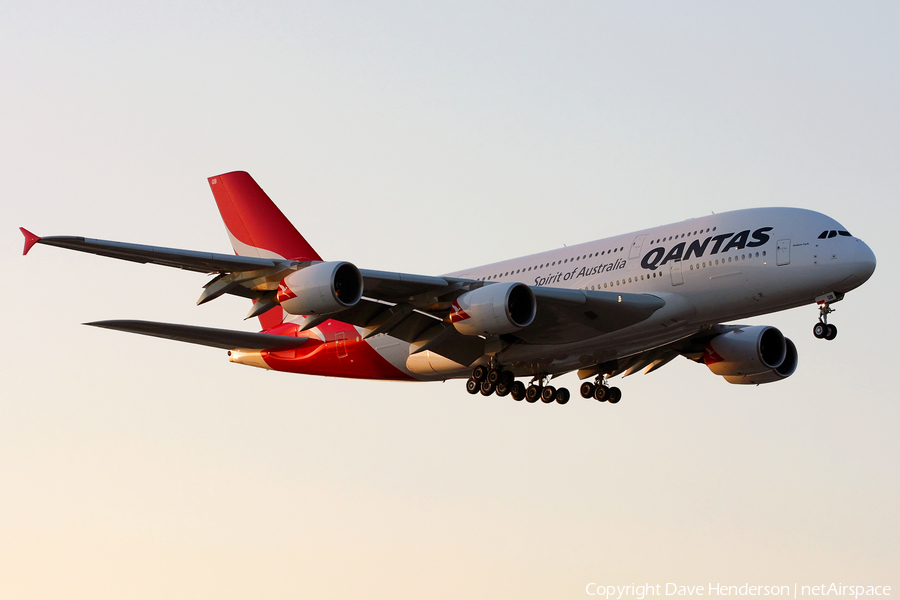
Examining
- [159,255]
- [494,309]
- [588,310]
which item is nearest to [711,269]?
[588,310]

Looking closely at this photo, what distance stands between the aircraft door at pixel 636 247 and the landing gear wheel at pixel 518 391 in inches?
233

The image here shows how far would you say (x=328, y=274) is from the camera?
3134cm

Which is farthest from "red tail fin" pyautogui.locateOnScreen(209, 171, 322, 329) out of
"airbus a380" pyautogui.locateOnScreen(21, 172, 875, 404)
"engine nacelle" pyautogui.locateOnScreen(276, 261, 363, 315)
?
"engine nacelle" pyautogui.locateOnScreen(276, 261, 363, 315)

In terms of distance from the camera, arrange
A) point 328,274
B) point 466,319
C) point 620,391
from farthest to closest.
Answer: point 620,391 → point 466,319 → point 328,274

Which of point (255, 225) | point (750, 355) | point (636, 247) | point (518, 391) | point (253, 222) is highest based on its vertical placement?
point (253, 222)

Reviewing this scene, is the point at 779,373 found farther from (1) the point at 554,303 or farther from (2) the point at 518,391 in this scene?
(1) the point at 554,303

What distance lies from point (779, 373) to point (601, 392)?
20.9 ft

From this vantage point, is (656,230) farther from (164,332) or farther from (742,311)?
(164,332)

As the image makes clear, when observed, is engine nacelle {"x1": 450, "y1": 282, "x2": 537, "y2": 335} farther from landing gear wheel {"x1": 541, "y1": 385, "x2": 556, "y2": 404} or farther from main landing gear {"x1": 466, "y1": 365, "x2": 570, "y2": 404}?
landing gear wheel {"x1": 541, "y1": 385, "x2": 556, "y2": 404}

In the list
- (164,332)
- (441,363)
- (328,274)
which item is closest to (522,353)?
(441,363)

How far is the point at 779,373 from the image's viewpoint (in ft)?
135

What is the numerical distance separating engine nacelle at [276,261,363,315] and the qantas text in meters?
8.79

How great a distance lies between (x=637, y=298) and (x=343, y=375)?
11.5 metres

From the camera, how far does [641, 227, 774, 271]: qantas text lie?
33406mm
